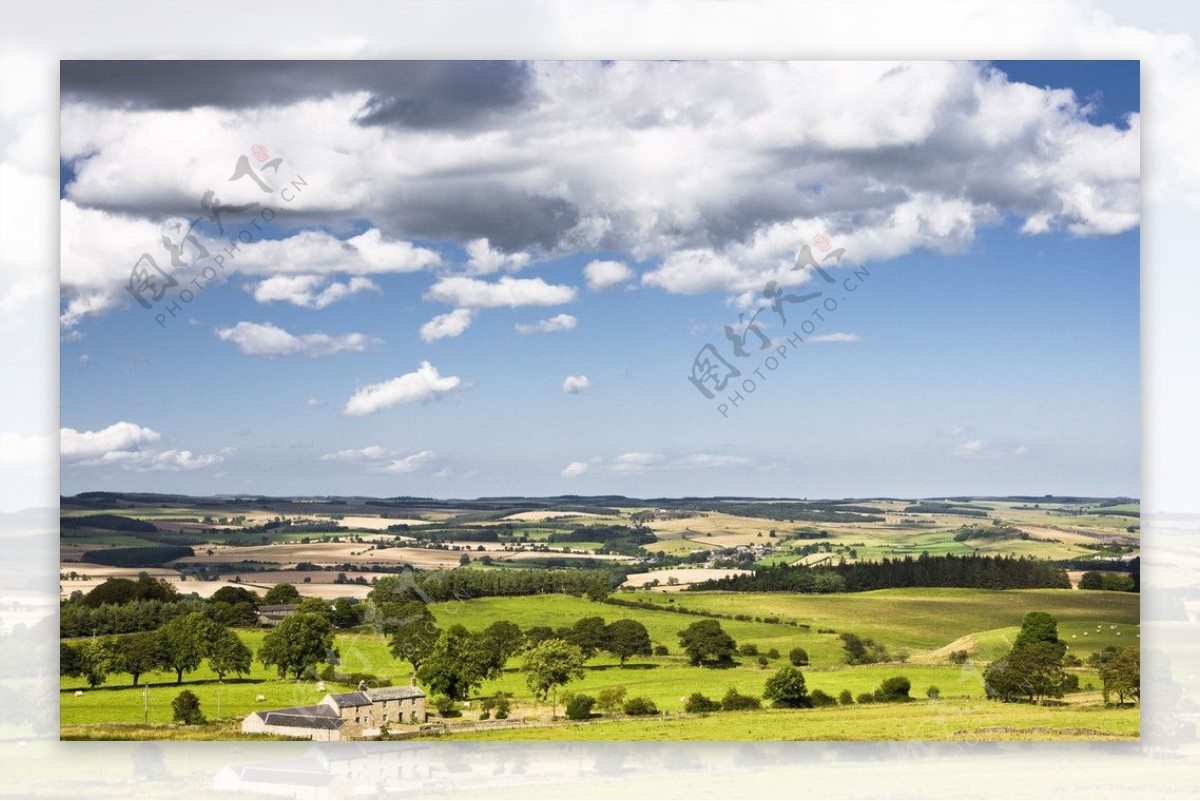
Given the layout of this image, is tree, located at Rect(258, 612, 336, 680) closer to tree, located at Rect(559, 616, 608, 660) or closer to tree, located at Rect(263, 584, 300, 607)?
tree, located at Rect(263, 584, 300, 607)

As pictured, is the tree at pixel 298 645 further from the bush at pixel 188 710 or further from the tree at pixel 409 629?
the bush at pixel 188 710

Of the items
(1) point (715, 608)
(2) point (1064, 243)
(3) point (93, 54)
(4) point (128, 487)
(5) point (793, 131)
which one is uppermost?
(3) point (93, 54)

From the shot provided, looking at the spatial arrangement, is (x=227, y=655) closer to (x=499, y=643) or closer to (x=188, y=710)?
(x=188, y=710)

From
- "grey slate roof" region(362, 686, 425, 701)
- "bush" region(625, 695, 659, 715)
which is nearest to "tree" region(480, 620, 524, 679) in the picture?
"grey slate roof" region(362, 686, 425, 701)

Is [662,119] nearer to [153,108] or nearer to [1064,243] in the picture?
[1064,243]

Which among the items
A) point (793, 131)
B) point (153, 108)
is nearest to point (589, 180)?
point (793, 131)
